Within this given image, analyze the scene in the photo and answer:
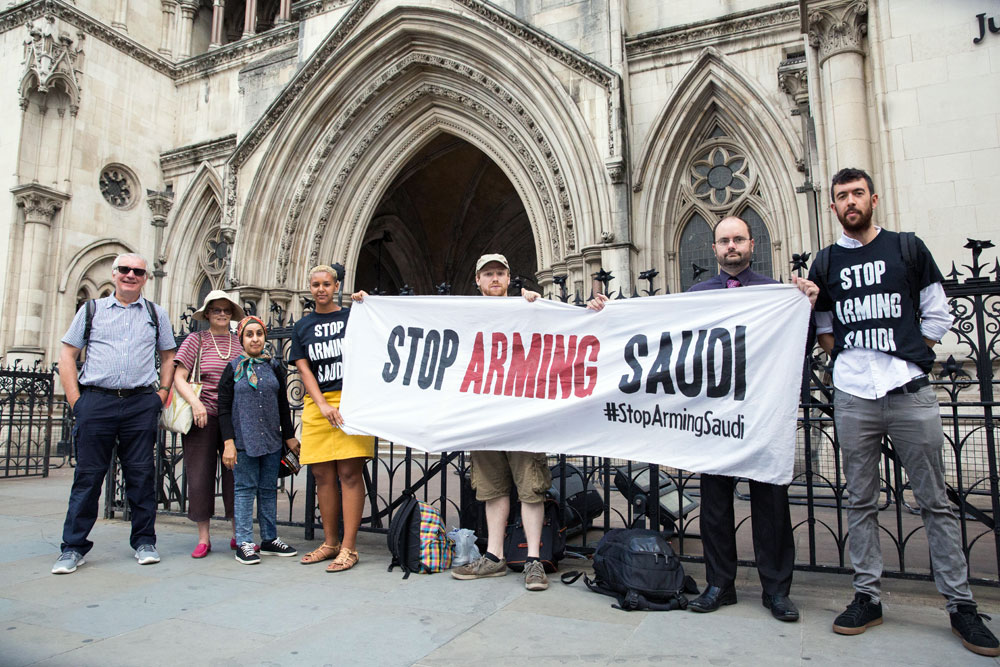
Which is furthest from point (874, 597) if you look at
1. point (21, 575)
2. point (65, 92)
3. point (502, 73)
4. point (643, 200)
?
point (65, 92)

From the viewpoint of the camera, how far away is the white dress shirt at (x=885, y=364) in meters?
3.47

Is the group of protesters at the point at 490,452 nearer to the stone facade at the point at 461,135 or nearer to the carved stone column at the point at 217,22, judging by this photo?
the stone facade at the point at 461,135

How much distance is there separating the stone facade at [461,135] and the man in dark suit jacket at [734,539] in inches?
170

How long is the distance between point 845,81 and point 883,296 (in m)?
5.39

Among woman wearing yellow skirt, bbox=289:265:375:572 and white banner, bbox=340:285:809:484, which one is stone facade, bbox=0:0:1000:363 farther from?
woman wearing yellow skirt, bbox=289:265:375:572

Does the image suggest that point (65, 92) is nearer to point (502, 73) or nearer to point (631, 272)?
point (502, 73)

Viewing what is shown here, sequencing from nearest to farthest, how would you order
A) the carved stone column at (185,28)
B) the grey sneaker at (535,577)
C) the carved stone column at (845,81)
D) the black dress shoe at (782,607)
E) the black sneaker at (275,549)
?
the black dress shoe at (782,607) → the grey sneaker at (535,577) → the black sneaker at (275,549) → the carved stone column at (845,81) → the carved stone column at (185,28)

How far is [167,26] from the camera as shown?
1991cm

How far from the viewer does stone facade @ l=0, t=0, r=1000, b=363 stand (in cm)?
745

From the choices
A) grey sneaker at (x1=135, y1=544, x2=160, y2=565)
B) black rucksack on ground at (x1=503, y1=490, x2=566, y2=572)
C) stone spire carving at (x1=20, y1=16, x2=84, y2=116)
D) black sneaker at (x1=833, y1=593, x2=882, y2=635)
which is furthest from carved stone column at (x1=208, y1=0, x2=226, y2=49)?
black sneaker at (x1=833, y1=593, x2=882, y2=635)

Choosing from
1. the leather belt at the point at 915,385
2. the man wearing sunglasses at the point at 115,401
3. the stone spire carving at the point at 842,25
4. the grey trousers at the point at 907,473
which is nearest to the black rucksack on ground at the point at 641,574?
the grey trousers at the point at 907,473

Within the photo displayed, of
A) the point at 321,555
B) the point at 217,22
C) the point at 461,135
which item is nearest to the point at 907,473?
the point at 321,555

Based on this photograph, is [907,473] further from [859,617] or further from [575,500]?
[575,500]

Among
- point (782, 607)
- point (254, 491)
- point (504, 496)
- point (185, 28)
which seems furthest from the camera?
point (185, 28)
